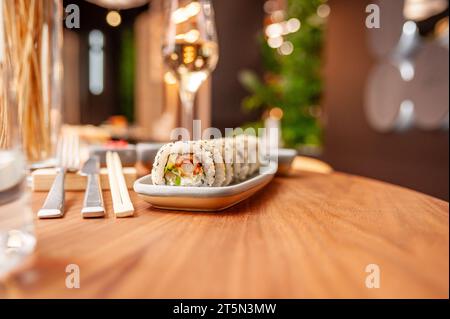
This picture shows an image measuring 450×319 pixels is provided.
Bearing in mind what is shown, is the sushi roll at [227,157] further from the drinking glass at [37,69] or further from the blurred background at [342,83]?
the blurred background at [342,83]

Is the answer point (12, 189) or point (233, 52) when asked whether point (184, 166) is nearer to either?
point (12, 189)

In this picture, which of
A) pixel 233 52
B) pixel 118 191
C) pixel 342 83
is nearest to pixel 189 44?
pixel 118 191

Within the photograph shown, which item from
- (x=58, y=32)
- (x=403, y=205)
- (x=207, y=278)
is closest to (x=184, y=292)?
(x=207, y=278)

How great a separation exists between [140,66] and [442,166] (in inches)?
369

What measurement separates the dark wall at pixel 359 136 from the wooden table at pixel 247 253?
127 inches

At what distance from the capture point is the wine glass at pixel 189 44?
3.19ft

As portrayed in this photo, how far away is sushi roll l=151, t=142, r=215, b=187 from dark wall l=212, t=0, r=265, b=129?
5.09m

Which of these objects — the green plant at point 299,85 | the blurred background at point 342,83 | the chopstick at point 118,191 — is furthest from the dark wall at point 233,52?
the chopstick at point 118,191

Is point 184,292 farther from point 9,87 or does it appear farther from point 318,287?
point 9,87

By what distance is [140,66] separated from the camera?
11.8 m

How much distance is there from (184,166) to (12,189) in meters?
0.28

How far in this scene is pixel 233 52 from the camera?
237 inches

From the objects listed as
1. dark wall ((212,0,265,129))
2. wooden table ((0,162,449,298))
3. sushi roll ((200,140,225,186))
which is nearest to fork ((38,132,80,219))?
wooden table ((0,162,449,298))

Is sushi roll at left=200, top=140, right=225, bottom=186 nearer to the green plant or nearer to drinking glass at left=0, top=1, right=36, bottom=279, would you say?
drinking glass at left=0, top=1, right=36, bottom=279
